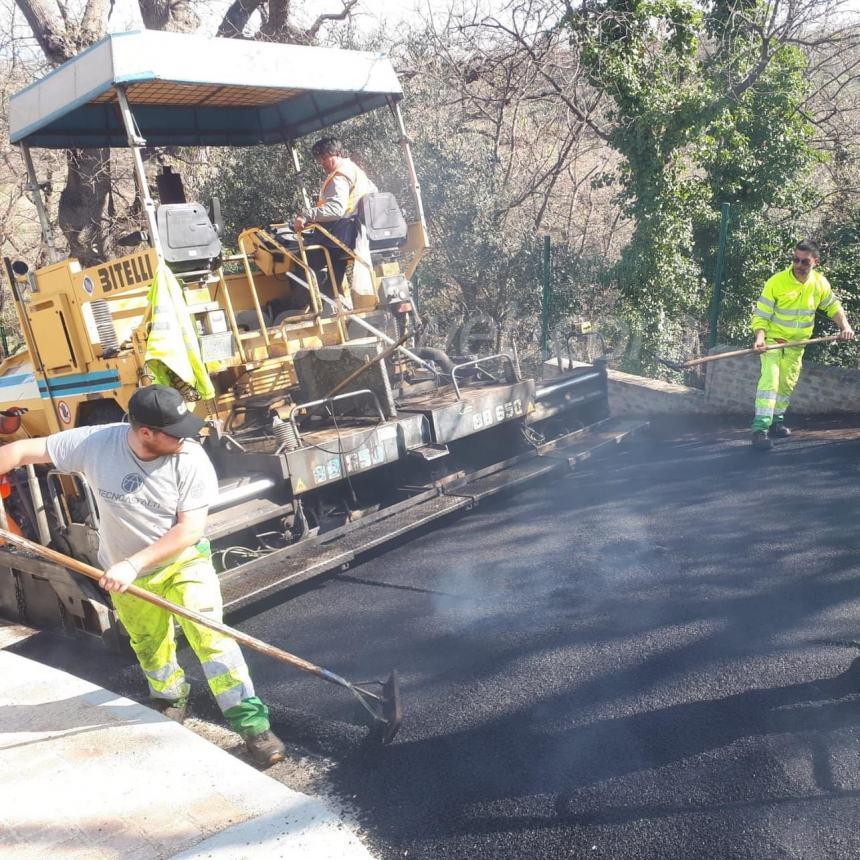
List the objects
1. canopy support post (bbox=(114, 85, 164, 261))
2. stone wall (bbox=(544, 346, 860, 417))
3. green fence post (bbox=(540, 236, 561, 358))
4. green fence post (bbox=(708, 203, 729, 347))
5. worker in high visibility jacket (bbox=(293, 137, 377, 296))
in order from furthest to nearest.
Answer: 1. green fence post (bbox=(540, 236, 561, 358))
2. green fence post (bbox=(708, 203, 729, 347))
3. stone wall (bbox=(544, 346, 860, 417))
4. worker in high visibility jacket (bbox=(293, 137, 377, 296))
5. canopy support post (bbox=(114, 85, 164, 261))

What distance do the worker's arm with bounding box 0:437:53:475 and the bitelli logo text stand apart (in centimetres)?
176

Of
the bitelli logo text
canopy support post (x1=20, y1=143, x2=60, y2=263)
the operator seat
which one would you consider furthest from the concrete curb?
canopy support post (x1=20, y1=143, x2=60, y2=263)

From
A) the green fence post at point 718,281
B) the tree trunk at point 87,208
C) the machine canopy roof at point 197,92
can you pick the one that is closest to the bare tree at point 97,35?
the tree trunk at point 87,208

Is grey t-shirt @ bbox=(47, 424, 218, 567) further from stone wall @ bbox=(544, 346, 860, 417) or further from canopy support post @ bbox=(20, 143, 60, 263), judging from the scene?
stone wall @ bbox=(544, 346, 860, 417)

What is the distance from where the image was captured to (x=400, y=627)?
4.12 metres

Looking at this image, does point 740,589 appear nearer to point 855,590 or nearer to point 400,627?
point 855,590

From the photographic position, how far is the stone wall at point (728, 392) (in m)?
7.08

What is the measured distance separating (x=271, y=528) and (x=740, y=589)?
2.67 m

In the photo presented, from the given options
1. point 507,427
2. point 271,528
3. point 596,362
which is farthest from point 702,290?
point 271,528

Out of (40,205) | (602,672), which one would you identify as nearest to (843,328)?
(602,672)

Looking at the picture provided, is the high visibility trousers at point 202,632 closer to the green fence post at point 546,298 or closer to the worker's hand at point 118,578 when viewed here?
the worker's hand at point 118,578

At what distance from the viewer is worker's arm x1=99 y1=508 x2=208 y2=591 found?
285 cm

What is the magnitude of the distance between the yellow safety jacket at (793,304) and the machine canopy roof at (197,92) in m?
3.34

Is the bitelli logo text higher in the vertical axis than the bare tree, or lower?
→ lower
